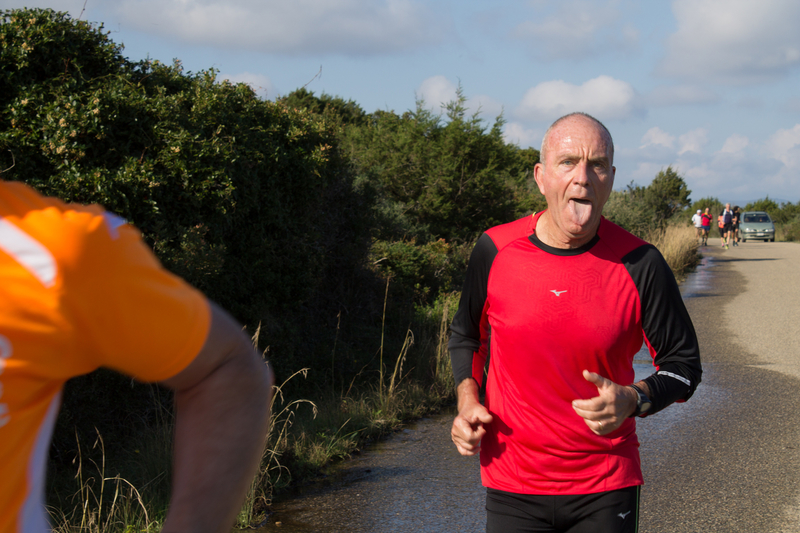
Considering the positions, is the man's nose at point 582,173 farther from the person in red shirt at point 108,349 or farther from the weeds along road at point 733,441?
the weeds along road at point 733,441

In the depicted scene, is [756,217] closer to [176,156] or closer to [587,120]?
[176,156]

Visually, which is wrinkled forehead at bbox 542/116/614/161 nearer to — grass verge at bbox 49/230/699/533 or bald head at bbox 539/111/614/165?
bald head at bbox 539/111/614/165

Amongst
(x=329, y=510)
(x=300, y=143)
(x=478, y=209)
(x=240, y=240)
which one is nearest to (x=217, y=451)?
(x=329, y=510)

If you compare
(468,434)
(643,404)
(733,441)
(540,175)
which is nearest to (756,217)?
(733,441)

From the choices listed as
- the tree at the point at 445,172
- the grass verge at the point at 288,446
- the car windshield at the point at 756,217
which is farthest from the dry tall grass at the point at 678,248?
the car windshield at the point at 756,217

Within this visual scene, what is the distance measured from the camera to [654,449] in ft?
20.4

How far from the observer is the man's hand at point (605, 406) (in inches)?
93.4

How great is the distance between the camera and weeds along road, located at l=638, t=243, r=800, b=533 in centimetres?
484

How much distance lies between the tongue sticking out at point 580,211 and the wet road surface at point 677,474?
2802 mm

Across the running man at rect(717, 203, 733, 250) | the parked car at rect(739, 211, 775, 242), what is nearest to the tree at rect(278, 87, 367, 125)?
the running man at rect(717, 203, 733, 250)

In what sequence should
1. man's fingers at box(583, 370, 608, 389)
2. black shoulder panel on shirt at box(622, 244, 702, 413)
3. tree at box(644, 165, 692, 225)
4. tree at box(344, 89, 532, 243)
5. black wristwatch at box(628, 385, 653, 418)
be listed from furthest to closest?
tree at box(644, 165, 692, 225), tree at box(344, 89, 532, 243), black shoulder panel on shirt at box(622, 244, 702, 413), black wristwatch at box(628, 385, 653, 418), man's fingers at box(583, 370, 608, 389)

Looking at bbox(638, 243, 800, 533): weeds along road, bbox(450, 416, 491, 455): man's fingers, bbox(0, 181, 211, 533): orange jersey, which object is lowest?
bbox(638, 243, 800, 533): weeds along road

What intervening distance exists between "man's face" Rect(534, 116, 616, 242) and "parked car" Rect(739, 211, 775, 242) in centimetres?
4498

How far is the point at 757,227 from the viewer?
4225 centimetres
